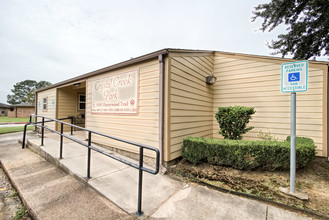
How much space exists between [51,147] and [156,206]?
3852 mm

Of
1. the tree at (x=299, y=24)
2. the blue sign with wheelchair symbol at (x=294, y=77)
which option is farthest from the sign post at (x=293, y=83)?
the tree at (x=299, y=24)

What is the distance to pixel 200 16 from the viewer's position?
23.0 ft

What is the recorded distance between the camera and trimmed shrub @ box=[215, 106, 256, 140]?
11.7 feet

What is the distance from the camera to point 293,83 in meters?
2.20

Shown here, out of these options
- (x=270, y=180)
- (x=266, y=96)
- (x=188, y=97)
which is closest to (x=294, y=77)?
(x=270, y=180)

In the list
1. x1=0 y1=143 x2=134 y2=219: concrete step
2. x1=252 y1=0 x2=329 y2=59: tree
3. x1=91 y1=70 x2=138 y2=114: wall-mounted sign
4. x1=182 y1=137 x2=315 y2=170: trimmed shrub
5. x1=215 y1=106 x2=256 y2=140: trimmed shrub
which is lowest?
x1=0 y1=143 x2=134 y2=219: concrete step

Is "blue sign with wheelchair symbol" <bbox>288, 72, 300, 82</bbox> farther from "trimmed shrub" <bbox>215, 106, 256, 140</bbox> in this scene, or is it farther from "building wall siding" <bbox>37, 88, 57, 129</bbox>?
"building wall siding" <bbox>37, 88, 57, 129</bbox>

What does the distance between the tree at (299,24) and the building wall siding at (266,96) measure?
4951 mm

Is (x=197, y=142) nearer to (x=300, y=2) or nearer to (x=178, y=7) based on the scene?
(x=178, y=7)

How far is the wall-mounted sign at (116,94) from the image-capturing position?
3735 mm

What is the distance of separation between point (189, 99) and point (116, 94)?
2225 mm

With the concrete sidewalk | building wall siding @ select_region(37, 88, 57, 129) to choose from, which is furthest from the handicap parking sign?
building wall siding @ select_region(37, 88, 57, 129)

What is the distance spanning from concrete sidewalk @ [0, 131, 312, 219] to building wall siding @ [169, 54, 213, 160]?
87 cm

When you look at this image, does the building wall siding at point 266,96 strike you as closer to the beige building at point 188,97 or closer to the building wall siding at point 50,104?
the beige building at point 188,97
